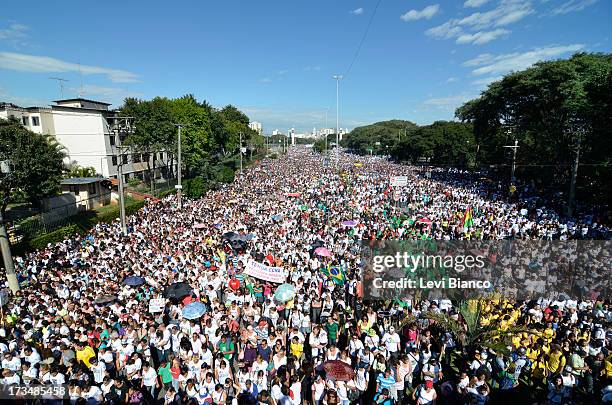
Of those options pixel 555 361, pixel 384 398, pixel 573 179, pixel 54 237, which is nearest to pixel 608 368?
pixel 555 361

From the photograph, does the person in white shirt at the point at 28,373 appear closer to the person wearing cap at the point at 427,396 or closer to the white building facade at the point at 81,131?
the person wearing cap at the point at 427,396

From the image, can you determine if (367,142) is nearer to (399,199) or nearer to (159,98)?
(159,98)

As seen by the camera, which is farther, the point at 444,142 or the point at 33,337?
the point at 444,142

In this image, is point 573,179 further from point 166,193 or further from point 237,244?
point 166,193

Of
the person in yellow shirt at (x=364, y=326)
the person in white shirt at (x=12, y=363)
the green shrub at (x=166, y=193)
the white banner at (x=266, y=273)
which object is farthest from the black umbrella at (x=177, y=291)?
the green shrub at (x=166, y=193)

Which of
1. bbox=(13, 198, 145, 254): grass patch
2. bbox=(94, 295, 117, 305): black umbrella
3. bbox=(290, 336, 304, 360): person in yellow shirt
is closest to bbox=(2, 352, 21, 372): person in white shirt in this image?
bbox=(94, 295, 117, 305): black umbrella

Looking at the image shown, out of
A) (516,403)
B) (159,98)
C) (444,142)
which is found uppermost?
(159,98)

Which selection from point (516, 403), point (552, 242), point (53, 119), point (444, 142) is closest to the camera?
point (516, 403)

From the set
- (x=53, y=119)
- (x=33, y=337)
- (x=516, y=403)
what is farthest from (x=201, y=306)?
(x=53, y=119)
